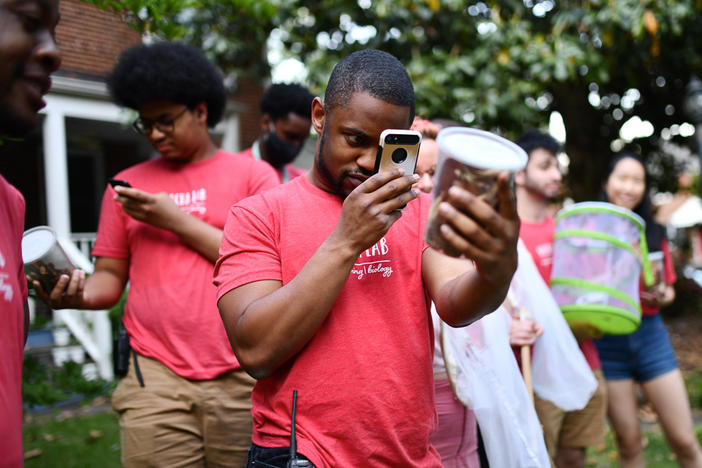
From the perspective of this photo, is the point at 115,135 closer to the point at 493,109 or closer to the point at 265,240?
the point at 493,109

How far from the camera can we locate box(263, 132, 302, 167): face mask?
4.19 meters

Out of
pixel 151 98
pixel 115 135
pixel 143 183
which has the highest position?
pixel 151 98

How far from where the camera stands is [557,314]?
11.0ft

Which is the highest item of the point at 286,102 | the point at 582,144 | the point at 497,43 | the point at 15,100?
the point at 497,43

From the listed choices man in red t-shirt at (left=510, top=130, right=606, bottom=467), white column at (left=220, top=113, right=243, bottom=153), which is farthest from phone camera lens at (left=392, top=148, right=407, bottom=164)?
white column at (left=220, top=113, right=243, bottom=153)

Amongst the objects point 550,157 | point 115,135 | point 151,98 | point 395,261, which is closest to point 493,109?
point 550,157

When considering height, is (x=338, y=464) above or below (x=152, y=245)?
below

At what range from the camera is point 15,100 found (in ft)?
4.46

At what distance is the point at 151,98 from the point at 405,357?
6.17 ft

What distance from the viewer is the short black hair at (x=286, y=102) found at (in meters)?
4.38

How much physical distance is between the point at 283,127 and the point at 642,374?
290 centimetres

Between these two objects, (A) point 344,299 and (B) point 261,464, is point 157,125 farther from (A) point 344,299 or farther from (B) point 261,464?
(B) point 261,464

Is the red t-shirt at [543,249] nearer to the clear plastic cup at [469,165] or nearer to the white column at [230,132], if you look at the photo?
the clear plastic cup at [469,165]

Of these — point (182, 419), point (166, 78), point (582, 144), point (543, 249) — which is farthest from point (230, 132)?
point (182, 419)
